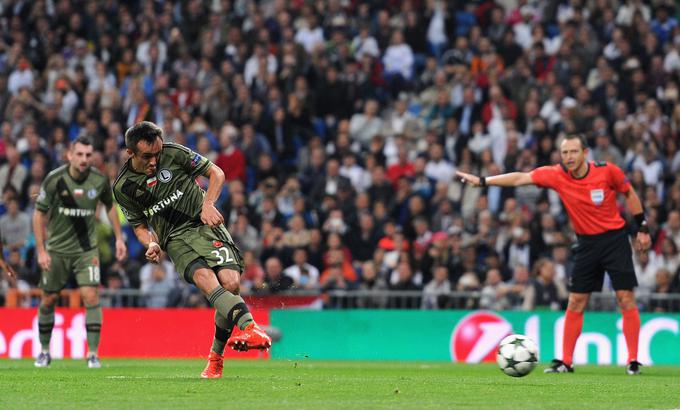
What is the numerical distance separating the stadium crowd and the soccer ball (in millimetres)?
7678

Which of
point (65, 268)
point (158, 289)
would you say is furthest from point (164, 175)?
point (158, 289)

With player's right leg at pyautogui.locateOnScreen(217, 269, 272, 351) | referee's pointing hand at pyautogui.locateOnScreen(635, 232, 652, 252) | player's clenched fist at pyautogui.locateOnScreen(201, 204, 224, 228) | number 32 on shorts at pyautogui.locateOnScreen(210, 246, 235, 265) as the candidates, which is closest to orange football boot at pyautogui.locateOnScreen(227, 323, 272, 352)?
player's right leg at pyautogui.locateOnScreen(217, 269, 272, 351)

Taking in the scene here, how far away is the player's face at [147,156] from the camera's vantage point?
10.7 metres

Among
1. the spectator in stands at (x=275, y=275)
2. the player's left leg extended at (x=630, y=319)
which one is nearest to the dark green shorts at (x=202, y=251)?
the player's left leg extended at (x=630, y=319)

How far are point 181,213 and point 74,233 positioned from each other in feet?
14.0

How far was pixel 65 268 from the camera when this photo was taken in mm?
14922

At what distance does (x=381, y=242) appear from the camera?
2097 cm

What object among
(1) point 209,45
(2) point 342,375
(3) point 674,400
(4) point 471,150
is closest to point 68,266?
(2) point 342,375

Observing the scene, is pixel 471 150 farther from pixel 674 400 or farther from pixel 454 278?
pixel 674 400

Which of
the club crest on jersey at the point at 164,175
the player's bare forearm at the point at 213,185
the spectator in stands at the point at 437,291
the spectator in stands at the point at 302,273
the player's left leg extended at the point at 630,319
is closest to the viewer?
the player's bare forearm at the point at 213,185

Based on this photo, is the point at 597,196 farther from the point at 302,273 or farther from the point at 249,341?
the point at 302,273

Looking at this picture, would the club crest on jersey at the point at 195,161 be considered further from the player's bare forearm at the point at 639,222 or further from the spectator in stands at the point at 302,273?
the spectator in stands at the point at 302,273

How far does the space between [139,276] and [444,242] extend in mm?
5123

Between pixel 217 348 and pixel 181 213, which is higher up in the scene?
pixel 181 213
